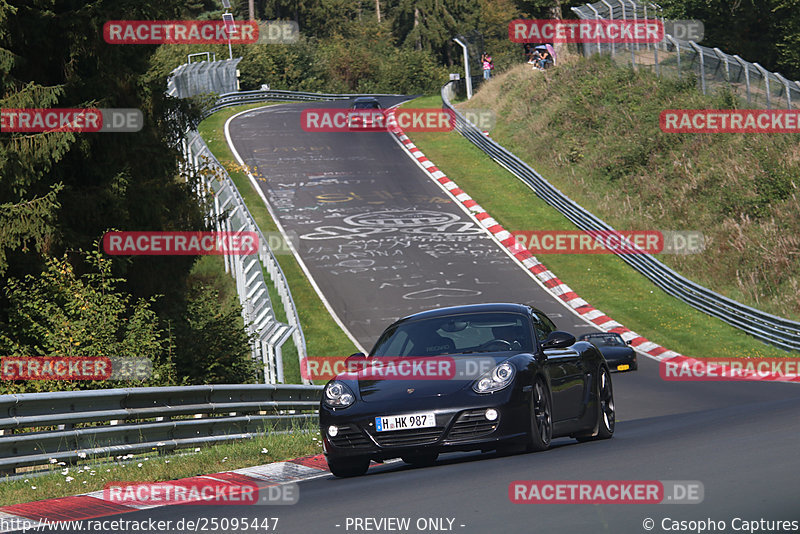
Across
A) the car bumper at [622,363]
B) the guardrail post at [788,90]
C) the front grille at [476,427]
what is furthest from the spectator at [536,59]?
the front grille at [476,427]

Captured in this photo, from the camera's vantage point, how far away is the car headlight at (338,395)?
9.60 m

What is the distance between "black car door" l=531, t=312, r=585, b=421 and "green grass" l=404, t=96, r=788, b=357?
17.5 m

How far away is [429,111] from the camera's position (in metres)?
65.3

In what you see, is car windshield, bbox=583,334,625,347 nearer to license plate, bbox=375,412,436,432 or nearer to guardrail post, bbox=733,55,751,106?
license plate, bbox=375,412,436,432

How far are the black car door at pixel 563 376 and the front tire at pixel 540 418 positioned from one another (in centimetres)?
19

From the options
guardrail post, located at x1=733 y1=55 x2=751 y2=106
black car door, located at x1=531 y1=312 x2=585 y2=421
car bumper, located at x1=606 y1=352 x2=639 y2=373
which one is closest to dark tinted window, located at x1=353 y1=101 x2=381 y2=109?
guardrail post, located at x1=733 y1=55 x2=751 y2=106

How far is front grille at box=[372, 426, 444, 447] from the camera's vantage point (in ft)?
30.4

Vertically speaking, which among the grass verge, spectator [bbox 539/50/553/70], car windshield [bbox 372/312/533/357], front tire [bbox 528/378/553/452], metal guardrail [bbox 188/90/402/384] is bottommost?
metal guardrail [bbox 188/90/402/384]

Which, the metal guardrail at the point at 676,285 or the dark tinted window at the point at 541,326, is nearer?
the dark tinted window at the point at 541,326

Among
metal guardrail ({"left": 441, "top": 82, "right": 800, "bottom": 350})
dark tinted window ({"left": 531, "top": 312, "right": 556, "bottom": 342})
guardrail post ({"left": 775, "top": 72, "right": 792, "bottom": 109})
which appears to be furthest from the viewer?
guardrail post ({"left": 775, "top": 72, "right": 792, "bottom": 109})

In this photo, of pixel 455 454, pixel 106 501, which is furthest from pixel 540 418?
pixel 106 501

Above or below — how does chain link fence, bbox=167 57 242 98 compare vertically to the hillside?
above

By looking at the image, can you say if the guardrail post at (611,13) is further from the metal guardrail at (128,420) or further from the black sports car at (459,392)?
the black sports car at (459,392)

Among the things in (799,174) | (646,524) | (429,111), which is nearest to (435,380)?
(646,524)
